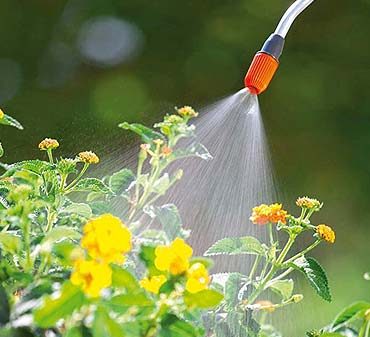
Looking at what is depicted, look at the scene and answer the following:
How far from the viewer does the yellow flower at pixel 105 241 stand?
16.8 inches

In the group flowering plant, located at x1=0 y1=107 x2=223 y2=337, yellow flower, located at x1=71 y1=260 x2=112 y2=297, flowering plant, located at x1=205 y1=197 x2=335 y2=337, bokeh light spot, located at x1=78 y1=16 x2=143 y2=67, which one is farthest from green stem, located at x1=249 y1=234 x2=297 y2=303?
bokeh light spot, located at x1=78 y1=16 x2=143 y2=67

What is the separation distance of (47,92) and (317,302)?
106cm

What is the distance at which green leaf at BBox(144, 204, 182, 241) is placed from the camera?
66 centimetres

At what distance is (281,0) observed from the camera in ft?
8.30

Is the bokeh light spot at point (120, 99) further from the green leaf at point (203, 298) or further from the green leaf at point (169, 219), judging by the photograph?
the green leaf at point (203, 298)

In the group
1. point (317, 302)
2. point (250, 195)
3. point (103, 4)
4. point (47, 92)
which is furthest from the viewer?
point (103, 4)

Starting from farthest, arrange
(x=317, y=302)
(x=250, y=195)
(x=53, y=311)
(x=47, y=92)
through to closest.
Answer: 1. (x=47, y=92)
2. (x=250, y=195)
3. (x=317, y=302)
4. (x=53, y=311)

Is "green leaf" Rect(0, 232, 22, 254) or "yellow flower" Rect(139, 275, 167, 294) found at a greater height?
"yellow flower" Rect(139, 275, 167, 294)

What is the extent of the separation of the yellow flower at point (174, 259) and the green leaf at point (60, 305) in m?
0.06

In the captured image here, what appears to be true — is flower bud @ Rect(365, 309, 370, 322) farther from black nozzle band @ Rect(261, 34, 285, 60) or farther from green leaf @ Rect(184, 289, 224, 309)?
black nozzle band @ Rect(261, 34, 285, 60)

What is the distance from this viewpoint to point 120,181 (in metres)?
0.77

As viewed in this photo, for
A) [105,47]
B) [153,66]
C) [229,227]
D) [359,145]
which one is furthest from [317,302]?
[105,47]

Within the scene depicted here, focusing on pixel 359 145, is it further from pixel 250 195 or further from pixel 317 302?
pixel 317 302

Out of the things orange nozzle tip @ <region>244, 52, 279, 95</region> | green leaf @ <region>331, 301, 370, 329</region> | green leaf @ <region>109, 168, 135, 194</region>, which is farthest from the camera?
orange nozzle tip @ <region>244, 52, 279, 95</region>
